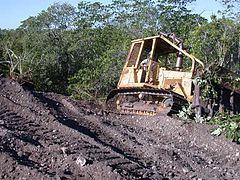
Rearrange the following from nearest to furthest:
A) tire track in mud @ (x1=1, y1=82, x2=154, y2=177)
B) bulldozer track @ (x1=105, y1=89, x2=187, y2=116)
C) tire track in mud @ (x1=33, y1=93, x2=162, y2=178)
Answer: tire track in mud @ (x1=33, y1=93, x2=162, y2=178), tire track in mud @ (x1=1, y1=82, x2=154, y2=177), bulldozer track @ (x1=105, y1=89, x2=187, y2=116)

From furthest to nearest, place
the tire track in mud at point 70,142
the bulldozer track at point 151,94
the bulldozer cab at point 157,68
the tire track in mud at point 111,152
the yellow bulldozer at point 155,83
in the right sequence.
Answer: the bulldozer cab at point 157,68 < the yellow bulldozer at point 155,83 < the bulldozer track at point 151,94 < the tire track in mud at point 70,142 < the tire track in mud at point 111,152

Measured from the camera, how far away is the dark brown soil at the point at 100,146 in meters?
5.71

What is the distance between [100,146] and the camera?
719 cm

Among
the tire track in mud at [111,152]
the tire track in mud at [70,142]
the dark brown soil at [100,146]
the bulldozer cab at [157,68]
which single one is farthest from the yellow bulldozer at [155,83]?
the tire track in mud at [70,142]

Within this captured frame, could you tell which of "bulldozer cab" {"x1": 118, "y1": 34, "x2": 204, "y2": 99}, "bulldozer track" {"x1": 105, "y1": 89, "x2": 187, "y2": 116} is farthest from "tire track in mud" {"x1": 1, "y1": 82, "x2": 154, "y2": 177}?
"bulldozer cab" {"x1": 118, "y1": 34, "x2": 204, "y2": 99}

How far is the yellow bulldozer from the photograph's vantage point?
1116 cm

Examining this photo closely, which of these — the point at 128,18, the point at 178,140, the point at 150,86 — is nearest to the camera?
the point at 178,140

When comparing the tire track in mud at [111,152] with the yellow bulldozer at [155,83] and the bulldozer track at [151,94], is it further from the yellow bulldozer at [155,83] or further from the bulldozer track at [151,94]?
the yellow bulldozer at [155,83]

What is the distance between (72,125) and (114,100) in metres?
3.94

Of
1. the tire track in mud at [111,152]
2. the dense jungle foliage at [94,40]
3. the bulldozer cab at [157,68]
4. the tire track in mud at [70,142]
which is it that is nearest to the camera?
the tire track in mud at [111,152]

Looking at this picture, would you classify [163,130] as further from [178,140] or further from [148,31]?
[148,31]

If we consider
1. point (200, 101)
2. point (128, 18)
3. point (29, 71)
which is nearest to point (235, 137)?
point (200, 101)

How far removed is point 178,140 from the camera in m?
9.41

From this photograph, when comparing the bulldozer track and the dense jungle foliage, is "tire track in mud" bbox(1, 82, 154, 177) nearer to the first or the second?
the bulldozer track
